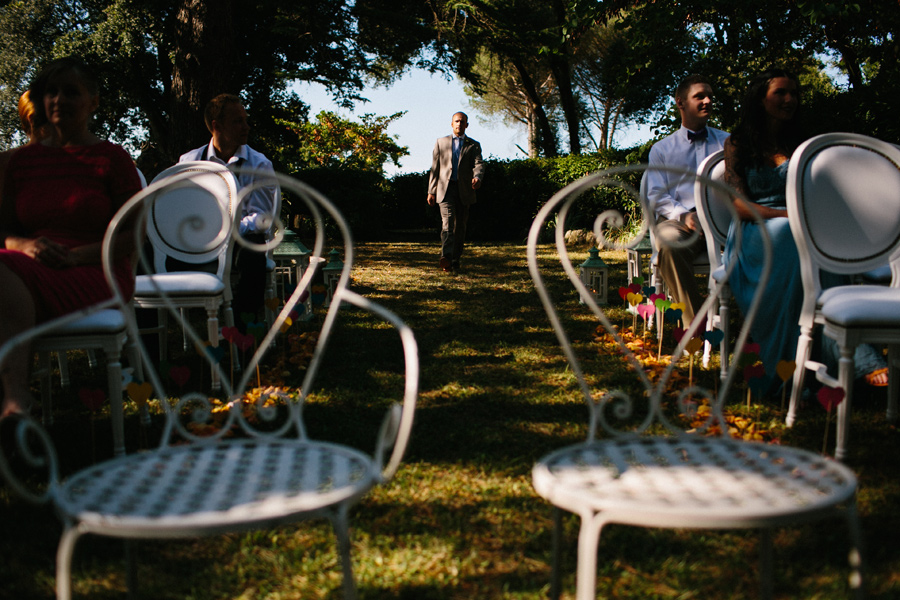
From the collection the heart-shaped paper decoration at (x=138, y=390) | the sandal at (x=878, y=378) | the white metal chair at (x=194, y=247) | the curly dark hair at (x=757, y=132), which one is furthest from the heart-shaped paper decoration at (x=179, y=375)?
the sandal at (x=878, y=378)

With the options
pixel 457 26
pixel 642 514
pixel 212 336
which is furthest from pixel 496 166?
pixel 642 514

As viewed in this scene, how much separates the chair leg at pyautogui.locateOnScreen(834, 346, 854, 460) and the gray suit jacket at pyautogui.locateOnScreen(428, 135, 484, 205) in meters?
6.00

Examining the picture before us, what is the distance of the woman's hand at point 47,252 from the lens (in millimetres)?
2482

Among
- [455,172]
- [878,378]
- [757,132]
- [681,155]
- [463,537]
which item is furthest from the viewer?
[455,172]

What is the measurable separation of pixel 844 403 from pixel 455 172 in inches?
243

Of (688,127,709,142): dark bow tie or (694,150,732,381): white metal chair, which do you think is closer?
(694,150,732,381): white metal chair

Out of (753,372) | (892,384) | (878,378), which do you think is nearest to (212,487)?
(753,372)

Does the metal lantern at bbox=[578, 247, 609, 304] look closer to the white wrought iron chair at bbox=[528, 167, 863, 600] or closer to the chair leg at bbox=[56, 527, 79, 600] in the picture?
the white wrought iron chair at bbox=[528, 167, 863, 600]

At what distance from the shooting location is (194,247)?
350cm

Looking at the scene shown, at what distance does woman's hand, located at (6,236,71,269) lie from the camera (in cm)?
248

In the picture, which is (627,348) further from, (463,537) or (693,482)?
(693,482)

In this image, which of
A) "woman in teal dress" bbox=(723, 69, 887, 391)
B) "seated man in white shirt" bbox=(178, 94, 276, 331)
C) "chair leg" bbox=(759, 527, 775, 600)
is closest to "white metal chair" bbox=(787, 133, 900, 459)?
"woman in teal dress" bbox=(723, 69, 887, 391)

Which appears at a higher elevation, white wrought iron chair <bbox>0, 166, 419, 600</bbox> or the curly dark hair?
the curly dark hair

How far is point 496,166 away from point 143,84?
322 inches
